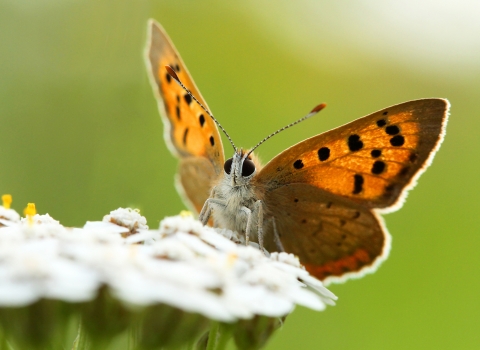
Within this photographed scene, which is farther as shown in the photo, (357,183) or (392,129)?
(357,183)

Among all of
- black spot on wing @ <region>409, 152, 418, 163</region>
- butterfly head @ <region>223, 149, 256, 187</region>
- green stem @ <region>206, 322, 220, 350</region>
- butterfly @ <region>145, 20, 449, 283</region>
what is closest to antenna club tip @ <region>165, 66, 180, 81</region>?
butterfly @ <region>145, 20, 449, 283</region>

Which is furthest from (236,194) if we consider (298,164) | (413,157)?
(413,157)

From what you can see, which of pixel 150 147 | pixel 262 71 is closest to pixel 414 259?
pixel 150 147

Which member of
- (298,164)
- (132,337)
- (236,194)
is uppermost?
(298,164)

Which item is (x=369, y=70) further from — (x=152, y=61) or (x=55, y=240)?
(x=55, y=240)

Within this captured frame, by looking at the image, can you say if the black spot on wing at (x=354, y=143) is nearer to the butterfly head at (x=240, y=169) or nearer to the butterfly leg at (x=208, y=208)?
the butterfly head at (x=240, y=169)

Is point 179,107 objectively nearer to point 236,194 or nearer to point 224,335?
point 236,194
